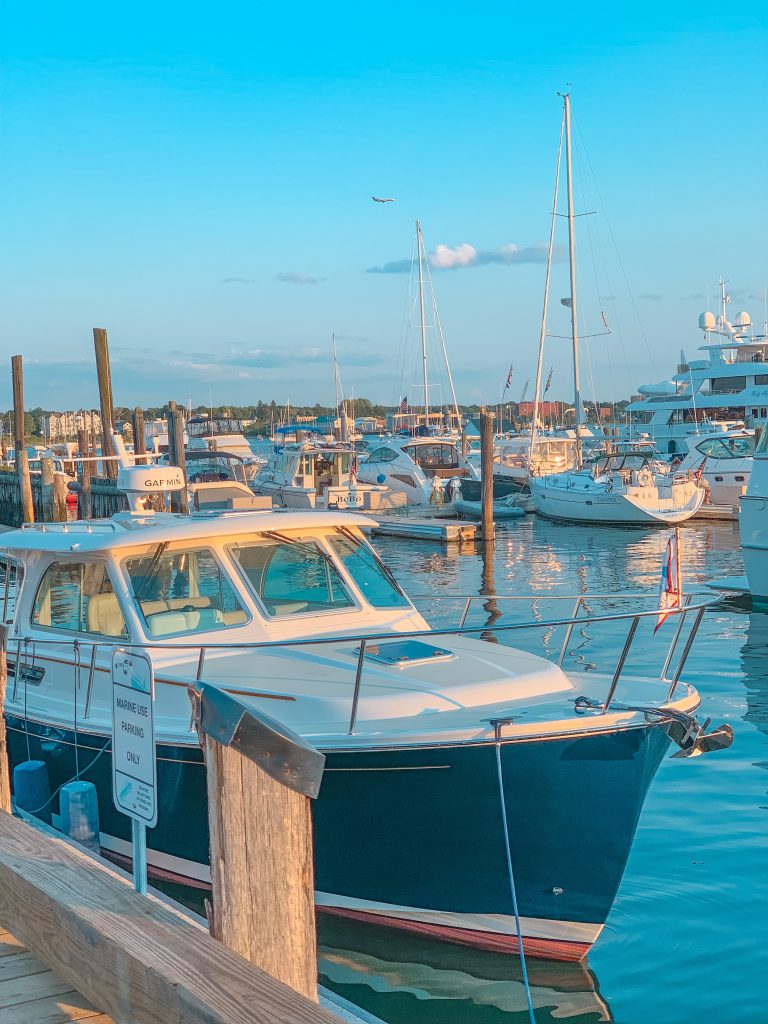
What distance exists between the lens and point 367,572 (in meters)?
8.83

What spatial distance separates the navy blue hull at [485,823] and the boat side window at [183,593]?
1369mm

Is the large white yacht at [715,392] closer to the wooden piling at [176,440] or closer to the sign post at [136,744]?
the wooden piling at [176,440]

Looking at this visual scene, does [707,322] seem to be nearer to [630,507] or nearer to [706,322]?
[706,322]

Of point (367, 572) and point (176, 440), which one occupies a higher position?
point (176, 440)

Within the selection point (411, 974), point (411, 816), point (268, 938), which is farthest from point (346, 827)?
point (268, 938)

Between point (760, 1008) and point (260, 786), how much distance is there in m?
4.25

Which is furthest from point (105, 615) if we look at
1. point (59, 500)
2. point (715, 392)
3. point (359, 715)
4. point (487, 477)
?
point (715, 392)

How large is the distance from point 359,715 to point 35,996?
9.95ft

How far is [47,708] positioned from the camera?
27.0 feet

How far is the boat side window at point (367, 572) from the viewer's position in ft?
28.6

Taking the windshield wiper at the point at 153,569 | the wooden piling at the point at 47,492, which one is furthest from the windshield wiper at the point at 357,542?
the wooden piling at the point at 47,492

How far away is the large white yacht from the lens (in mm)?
55531

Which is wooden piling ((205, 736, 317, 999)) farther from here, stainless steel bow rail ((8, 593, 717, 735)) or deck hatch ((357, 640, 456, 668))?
deck hatch ((357, 640, 456, 668))

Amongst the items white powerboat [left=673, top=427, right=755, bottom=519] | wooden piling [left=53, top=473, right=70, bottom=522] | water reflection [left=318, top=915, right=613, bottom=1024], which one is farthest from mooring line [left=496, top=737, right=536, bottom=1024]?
white powerboat [left=673, top=427, right=755, bottom=519]
